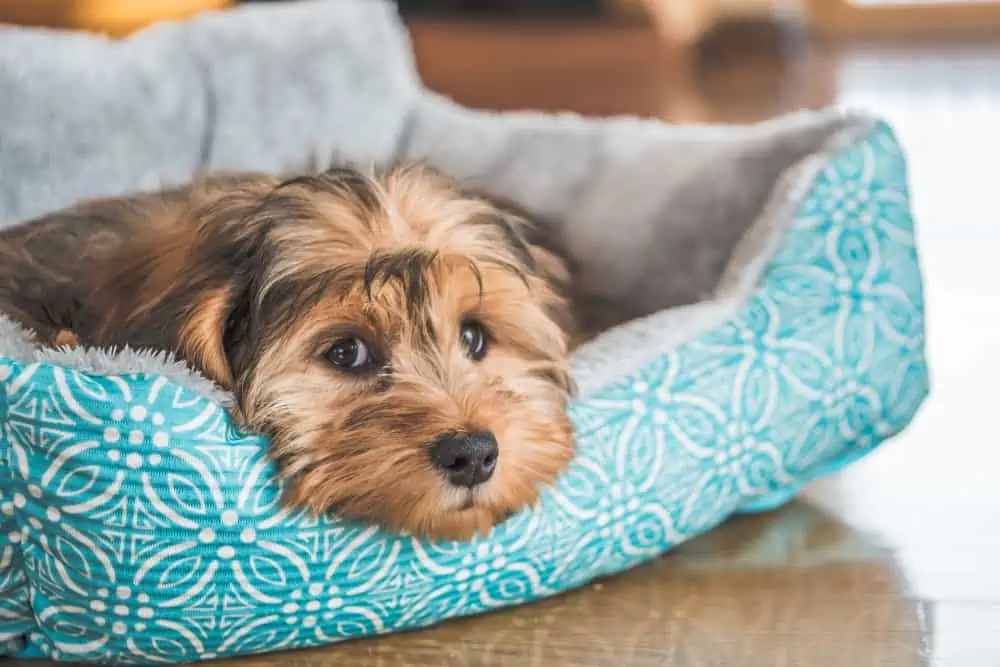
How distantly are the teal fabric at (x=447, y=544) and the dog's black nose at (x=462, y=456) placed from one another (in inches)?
8.2

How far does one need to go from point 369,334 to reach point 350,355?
5 centimetres

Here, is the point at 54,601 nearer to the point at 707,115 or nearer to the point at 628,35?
the point at 707,115

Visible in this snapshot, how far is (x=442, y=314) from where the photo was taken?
2.32 metres

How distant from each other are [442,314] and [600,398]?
1.13 feet

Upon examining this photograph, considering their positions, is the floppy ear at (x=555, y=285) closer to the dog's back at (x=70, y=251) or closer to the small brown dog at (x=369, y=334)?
the small brown dog at (x=369, y=334)

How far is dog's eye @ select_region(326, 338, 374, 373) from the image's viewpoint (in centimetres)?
227

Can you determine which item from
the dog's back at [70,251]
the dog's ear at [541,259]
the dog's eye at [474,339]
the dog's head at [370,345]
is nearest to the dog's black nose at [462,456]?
the dog's head at [370,345]

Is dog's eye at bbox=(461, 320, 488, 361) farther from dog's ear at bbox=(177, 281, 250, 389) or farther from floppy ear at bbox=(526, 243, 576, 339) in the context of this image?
dog's ear at bbox=(177, 281, 250, 389)

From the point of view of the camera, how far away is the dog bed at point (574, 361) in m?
2.14

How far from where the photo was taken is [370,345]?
2.30 meters

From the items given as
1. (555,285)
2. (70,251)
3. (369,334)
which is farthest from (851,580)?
(70,251)

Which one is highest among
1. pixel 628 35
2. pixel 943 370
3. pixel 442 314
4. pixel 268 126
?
pixel 442 314

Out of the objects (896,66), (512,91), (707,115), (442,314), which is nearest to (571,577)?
(442,314)

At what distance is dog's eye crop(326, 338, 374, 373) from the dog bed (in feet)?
0.62
